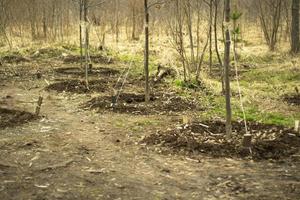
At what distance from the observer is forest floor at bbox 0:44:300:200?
457cm

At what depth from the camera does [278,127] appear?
654cm

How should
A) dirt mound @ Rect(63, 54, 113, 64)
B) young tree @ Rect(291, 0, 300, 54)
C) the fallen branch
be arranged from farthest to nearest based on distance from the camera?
dirt mound @ Rect(63, 54, 113, 64)
young tree @ Rect(291, 0, 300, 54)
the fallen branch

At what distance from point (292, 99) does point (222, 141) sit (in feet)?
11.5

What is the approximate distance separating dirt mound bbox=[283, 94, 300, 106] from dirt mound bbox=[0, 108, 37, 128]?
4.82 metres

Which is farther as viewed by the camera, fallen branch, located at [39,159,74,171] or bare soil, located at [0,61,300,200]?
fallen branch, located at [39,159,74,171]

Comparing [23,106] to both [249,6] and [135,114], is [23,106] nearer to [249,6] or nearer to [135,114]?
[135,114]

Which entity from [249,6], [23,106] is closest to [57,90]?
[23,106]

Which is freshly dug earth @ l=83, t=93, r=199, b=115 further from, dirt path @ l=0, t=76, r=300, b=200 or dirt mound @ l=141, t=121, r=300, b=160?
dirt mound @ l=141, t=121, r=300, b=160

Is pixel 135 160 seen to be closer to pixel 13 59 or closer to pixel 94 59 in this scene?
pixel 94 59

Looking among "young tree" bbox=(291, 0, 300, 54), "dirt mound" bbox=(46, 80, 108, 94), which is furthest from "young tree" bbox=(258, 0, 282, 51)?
"dirt mound" bbox=(46, 80, 108, 94)

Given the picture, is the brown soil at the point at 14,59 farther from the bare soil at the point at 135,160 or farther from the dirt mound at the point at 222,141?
the dirt mound at the point at 222,141

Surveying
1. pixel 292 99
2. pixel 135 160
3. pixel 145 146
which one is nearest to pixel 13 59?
pixel 292 99

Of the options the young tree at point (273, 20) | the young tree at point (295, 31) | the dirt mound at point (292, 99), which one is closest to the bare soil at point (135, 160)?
the dirt mound at point (292, 99)

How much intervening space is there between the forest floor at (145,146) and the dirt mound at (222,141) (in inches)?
0.5
